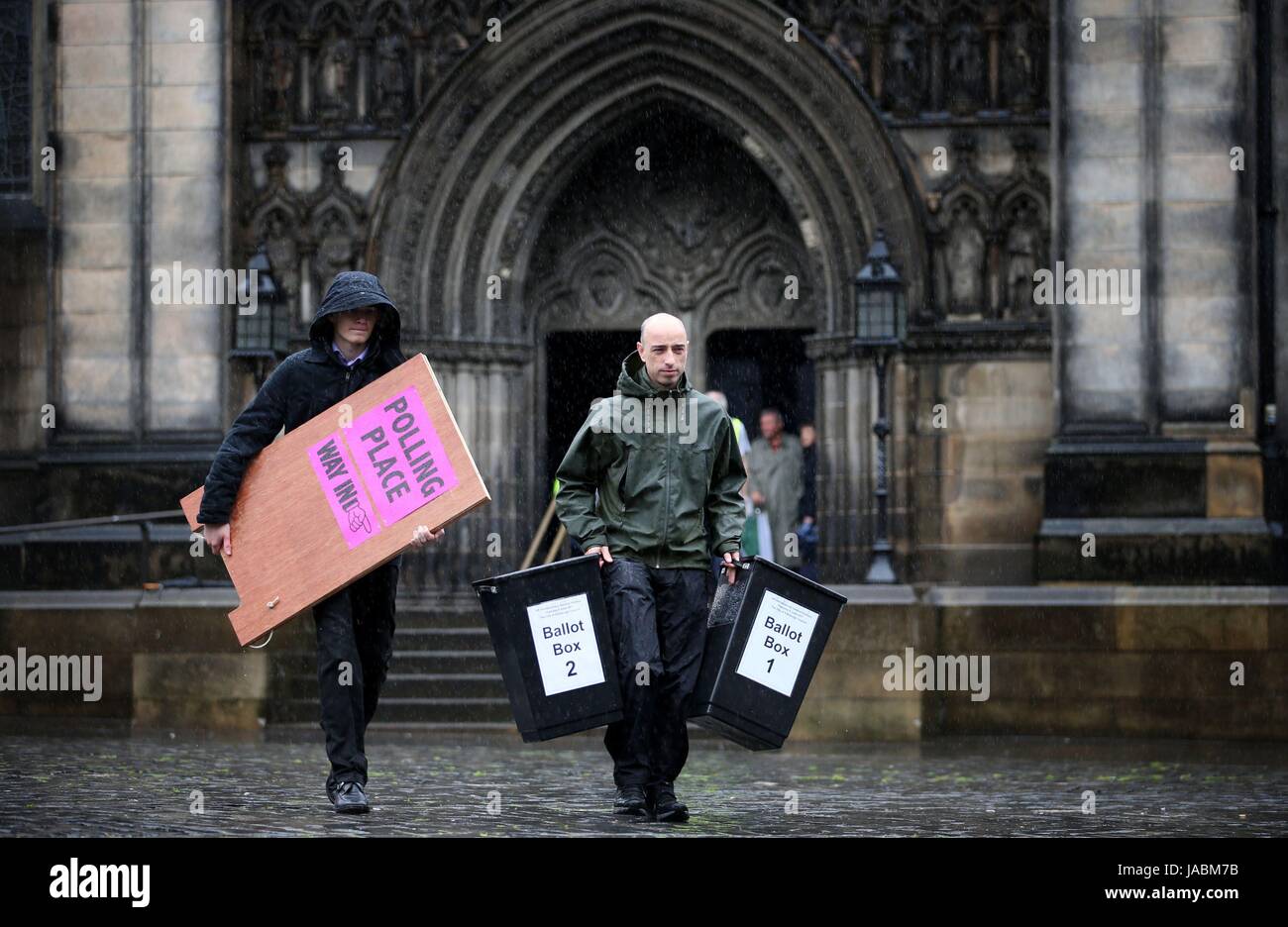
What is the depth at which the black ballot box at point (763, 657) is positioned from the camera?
373 inches

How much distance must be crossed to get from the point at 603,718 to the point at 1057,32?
9.57 metres

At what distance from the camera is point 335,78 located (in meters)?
19.0

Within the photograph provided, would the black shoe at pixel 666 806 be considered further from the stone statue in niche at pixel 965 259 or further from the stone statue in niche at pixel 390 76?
the stone statue in niche at pixel 390 76

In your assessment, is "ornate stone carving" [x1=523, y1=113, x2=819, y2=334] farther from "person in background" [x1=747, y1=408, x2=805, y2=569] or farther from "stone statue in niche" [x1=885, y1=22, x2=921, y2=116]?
"stone statue in niche" [x1=885, y1=22, x2=921, y2=116]

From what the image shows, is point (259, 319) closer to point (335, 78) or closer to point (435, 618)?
point (335, 78)

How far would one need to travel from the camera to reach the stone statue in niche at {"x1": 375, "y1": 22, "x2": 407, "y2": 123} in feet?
62.0

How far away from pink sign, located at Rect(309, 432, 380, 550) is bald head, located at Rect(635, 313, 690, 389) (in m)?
1.33

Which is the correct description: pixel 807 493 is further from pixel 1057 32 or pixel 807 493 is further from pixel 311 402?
pixel 311 402

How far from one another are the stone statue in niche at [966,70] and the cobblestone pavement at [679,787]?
524 cm

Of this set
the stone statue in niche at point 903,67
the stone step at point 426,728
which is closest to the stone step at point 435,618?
the stone step at point 426,728

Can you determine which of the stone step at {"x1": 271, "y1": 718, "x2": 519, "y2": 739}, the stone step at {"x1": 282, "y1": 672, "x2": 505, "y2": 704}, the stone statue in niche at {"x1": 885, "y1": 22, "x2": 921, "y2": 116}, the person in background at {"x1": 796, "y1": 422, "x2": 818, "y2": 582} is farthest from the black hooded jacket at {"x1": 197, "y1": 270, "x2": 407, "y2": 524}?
the stone statue in niche at {"x1": 885, "y1": 22, "x2": 921, "y2": 116}

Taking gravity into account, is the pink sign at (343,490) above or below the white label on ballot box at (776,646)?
above

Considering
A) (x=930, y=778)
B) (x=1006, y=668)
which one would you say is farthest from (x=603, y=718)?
(x=1006, y=668)

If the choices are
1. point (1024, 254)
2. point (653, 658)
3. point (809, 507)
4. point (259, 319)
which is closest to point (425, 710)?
point (259, 319)
